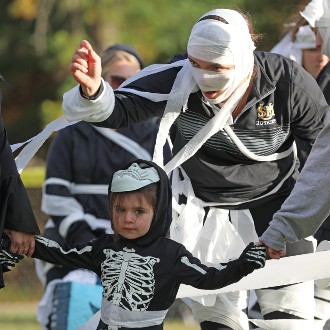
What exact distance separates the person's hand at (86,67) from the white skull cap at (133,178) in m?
0.37

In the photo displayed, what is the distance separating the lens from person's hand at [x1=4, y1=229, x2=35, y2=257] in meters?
5.14

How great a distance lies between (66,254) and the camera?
517 centimetres

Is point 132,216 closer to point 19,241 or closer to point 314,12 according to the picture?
point 19,241

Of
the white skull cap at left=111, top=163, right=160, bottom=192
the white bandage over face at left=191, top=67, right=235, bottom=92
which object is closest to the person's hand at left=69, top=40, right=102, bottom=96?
the white skull cap at left=111, top=163, right=160, bottom=192

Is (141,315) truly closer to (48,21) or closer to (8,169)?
(8,169)

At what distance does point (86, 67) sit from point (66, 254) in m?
0.76

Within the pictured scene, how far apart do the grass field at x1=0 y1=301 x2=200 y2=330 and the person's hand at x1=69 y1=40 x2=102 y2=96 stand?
246 inches

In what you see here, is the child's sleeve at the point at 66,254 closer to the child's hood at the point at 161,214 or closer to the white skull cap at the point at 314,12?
the child's hood at the point at 161,214

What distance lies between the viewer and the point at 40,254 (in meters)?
5.20

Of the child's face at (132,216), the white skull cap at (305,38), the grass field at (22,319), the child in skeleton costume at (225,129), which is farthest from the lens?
the grass field at (22,319)

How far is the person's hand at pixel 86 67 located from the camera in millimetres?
5109

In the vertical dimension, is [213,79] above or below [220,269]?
above

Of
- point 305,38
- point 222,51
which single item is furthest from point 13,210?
point 305,38

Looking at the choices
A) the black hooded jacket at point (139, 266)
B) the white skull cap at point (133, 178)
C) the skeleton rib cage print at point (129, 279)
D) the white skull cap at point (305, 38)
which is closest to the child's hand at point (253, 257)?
the black hooded jacket at point (139, 266)
